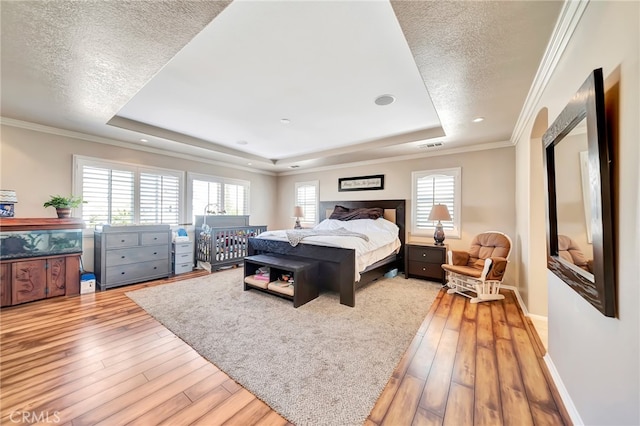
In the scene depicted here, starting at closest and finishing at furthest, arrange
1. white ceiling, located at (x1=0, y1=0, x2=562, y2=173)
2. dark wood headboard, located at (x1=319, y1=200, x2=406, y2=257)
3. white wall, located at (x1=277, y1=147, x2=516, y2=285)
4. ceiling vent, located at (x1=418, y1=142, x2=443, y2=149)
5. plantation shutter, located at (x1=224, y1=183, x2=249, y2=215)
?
white ceiling, located at (x1=0, y1=0, x2=562, y2=173) < white wall, located at (x1=277, y1=147, x2=516, y2=285) < ceiling vent, located at (x1=418, y1=142, x2=443, y2=149) < dark wood headboard, located at (x1=319, y1=200, x2=406, y2=257) < plantation shutter, located at (x1=224, y1=183, x2=249, y2=215)

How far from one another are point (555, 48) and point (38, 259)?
602 centimetres

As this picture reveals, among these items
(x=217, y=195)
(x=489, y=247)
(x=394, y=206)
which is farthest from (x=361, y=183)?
(x=217, y=195)

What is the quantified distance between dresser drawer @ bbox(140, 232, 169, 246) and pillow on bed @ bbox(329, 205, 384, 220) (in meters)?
3.41

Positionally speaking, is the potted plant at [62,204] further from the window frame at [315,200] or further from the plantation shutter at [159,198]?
the window frame at [315,200]

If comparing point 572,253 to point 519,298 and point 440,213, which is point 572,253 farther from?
point 440,213

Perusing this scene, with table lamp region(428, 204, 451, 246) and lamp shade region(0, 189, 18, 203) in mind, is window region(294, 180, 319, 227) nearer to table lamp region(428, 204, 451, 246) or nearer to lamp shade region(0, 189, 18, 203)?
table lamp region(428, 204, 451, 246)

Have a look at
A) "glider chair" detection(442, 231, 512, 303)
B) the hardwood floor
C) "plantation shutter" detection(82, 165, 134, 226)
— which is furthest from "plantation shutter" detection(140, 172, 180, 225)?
"glider chair" detection(442, 231, 512, 303)

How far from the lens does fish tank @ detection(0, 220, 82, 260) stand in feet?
10.3

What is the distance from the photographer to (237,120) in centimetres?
363

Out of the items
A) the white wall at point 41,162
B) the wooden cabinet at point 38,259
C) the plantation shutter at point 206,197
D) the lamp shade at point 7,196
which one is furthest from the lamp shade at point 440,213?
the lamp shade at point 7,196

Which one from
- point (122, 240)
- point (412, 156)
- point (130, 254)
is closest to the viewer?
point (122, 240)

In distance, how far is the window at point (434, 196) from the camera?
4.50 meters

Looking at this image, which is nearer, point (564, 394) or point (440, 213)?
point (564, 394)

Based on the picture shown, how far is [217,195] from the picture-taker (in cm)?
584
